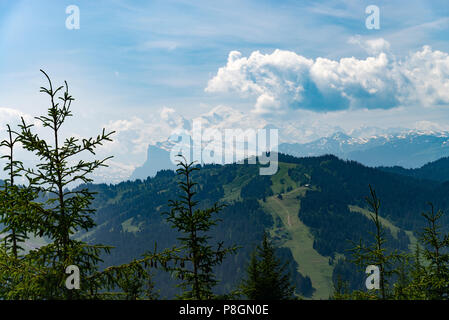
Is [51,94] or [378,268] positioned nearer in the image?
[51,94]

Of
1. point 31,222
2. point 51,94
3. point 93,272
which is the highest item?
point 51,94

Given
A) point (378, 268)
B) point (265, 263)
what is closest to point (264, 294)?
point (265, 263)

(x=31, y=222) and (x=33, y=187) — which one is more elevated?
(x=33, y=187)

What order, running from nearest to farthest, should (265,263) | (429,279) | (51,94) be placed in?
(51,94), (429,279), (265,263)

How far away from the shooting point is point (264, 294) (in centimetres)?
3372

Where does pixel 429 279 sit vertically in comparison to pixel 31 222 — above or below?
below

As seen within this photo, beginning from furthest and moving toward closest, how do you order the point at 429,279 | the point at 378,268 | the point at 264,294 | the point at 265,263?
1. the point at 265,263
2. the point at 264,294
3. the point at 429,279
4. the point at 378,268
